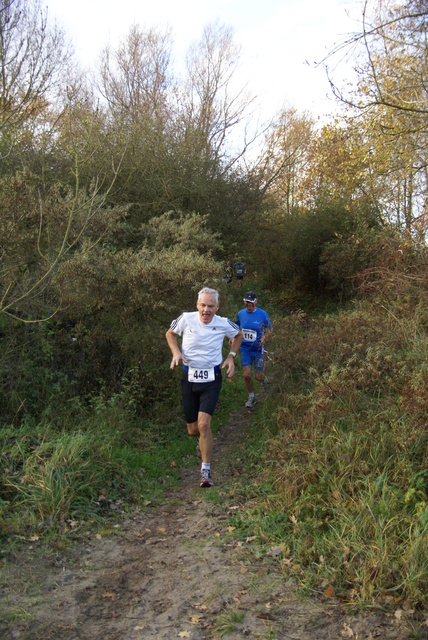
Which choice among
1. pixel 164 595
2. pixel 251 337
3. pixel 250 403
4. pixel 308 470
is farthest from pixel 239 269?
pixel 164 595

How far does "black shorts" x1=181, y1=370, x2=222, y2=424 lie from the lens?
6.03 meters

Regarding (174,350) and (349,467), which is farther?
(174,350)

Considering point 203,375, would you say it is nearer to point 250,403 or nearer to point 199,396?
point 199,396

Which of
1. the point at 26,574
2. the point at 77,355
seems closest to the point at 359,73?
the point at 77,355

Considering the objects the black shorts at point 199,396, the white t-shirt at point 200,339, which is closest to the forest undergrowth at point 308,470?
the black shorts at point 199,396

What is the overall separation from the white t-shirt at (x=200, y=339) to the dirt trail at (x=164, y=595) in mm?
1690

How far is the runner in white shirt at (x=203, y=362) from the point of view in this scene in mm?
6008

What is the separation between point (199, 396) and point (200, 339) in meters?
0.67

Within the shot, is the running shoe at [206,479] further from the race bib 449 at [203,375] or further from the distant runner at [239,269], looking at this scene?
the distant runner at [239,269]

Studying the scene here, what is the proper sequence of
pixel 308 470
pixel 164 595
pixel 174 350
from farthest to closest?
pixel 174 350
pixel 308 470
pixel 164 595

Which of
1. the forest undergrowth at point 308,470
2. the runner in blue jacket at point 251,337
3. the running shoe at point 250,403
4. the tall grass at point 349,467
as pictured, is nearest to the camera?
the tall grass at point 349,467

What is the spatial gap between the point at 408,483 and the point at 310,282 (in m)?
15.4

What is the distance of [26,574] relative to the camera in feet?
13.9

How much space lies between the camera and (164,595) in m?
4.08
